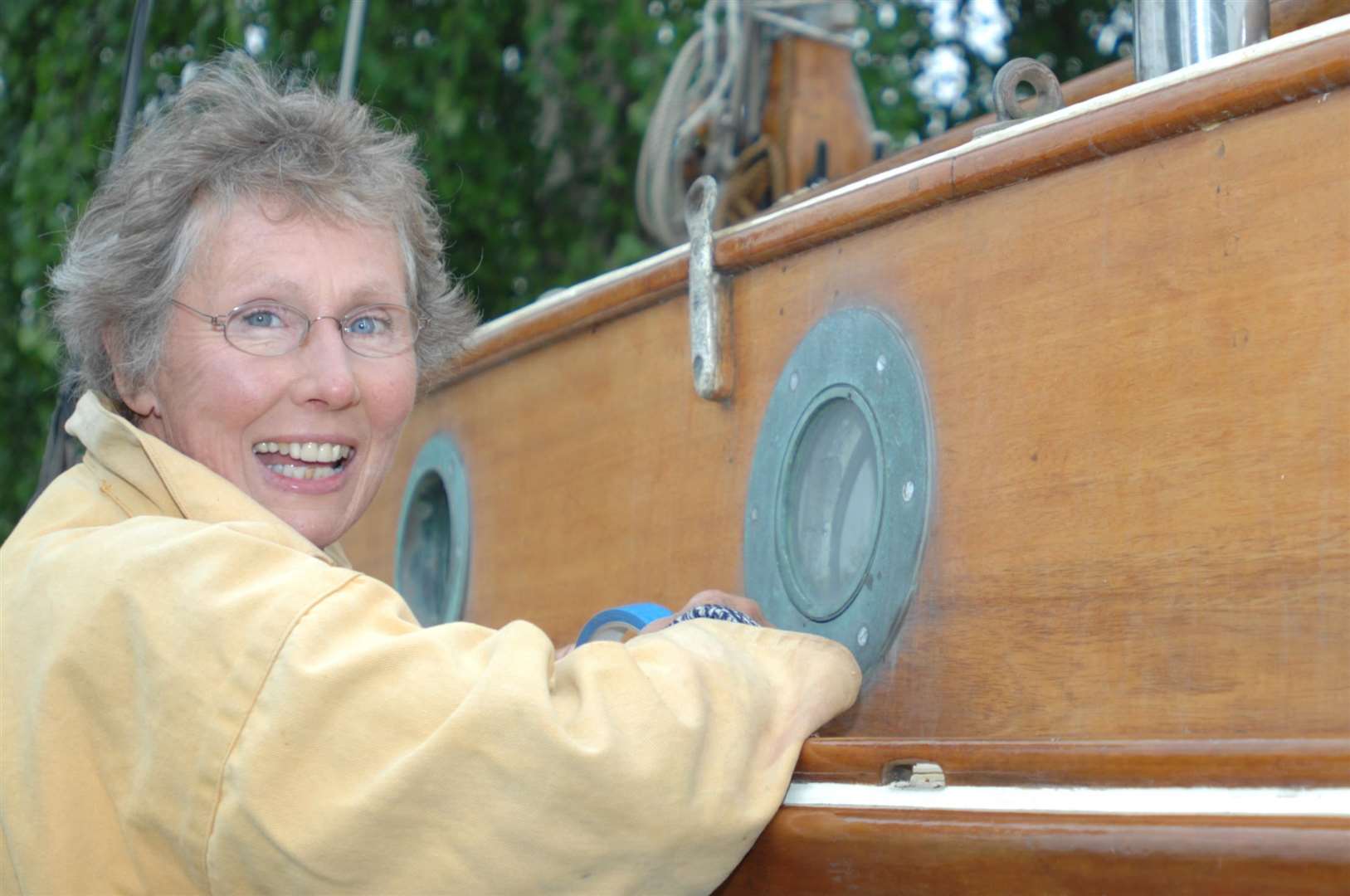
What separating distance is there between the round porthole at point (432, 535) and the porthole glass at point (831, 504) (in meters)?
0.79

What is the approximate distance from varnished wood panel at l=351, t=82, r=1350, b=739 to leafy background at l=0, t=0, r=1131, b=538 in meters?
3.27

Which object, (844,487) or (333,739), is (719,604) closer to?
(844,487)

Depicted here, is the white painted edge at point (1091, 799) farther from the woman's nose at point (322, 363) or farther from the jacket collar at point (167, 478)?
the woman's nose at point (322, 363)

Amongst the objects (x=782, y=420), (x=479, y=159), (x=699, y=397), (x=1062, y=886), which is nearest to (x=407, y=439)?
(x=699, y=397)

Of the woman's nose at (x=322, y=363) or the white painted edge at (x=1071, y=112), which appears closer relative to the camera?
the white painted edge at (x=1071, y=112)

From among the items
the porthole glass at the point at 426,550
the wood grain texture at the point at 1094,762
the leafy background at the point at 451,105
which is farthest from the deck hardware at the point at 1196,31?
the leafy background at the point at 451,105

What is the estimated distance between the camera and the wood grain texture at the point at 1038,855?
0.93 meters

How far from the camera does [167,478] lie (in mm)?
1347

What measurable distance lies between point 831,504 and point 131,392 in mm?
645

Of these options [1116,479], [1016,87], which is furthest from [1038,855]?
[1016,87]

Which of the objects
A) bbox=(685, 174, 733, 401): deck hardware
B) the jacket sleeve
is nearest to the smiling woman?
the jacket sleeve

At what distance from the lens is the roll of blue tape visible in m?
1.45

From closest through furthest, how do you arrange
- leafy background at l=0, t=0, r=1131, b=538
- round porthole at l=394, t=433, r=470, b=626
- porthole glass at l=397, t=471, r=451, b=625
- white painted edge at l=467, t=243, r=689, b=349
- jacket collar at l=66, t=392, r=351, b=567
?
jacket collar at l=66, t=392, r=351, b=567 < white painted edge at l=467, t=243, r=689, b=349 < round porthole at l=394, t=433, r=470, b=626 < porthole glass at l=397, t=471, r=451, b=625 < leafy background at l=0, t=0, r=1131, b=538

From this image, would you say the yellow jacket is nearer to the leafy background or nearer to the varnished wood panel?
the varnished wood panel
